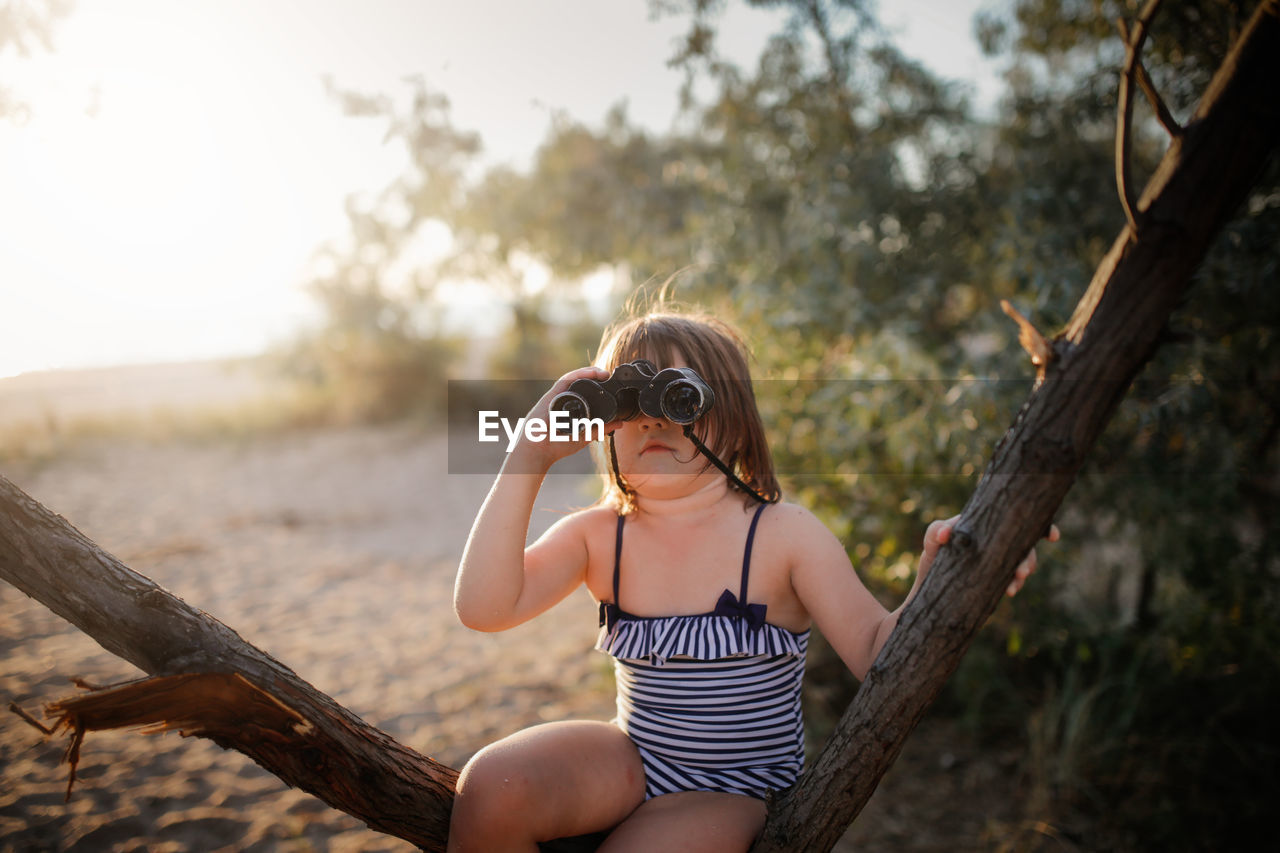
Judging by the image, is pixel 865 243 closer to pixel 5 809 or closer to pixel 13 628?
pixel 5 809

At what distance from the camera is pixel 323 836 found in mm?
2764

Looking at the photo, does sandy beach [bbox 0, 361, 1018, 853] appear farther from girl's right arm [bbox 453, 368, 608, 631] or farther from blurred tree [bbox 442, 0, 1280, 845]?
blurred tree [bbox 442, 0, 1280, 845]

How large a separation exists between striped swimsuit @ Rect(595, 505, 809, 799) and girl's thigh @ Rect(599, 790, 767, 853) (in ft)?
0.15

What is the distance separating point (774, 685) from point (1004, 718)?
2.74 meters

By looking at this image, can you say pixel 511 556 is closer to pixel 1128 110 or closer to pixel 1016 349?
pixel 1128 110

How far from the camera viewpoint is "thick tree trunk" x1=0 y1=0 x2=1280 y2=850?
1086 mm

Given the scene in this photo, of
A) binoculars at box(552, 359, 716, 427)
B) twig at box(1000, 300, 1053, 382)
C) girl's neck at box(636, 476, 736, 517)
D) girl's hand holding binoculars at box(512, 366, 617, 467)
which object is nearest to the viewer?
twig at box(1000, 300, 1053, 382)

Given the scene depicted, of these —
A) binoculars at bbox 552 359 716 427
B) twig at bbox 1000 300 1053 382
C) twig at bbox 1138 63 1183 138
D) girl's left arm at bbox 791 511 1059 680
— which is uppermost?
twig at bbox 1138 63 1183 138

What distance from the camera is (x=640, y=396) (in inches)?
60.1

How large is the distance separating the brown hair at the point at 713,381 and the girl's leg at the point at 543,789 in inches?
21.9

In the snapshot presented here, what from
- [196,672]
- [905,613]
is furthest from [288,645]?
[905,613]

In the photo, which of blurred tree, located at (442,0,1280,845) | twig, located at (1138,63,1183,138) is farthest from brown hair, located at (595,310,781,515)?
blurred tree, located at (442,0,1280,845)

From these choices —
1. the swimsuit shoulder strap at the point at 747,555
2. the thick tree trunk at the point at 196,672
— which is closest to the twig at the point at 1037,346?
the swimsuit shoulder strap at the point at 747,555

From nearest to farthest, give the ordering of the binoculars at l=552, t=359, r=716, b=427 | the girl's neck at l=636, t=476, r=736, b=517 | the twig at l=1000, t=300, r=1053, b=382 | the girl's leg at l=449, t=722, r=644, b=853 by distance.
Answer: the twig at l=1000, t=300, r=1053, b=382 → the girl's leg at l=449, t=722, r=644, b=853 → the binoculars at l=552, t=359, r=716, b=427 → the girl's neck at l=636, t=476, r=736, b=517
